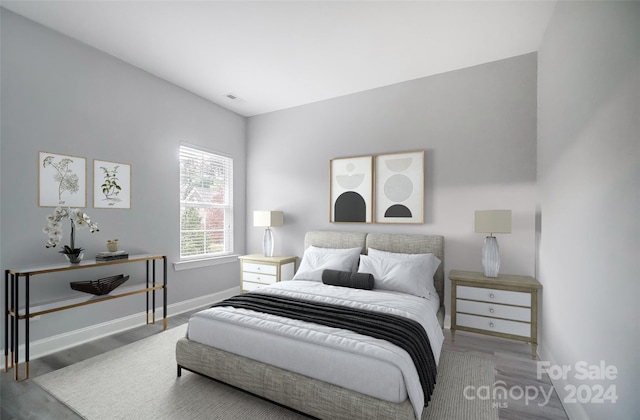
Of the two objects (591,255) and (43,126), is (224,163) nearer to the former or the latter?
(43,126)

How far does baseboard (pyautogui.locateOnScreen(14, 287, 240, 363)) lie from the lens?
2584 mm

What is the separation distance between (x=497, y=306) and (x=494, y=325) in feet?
0.60

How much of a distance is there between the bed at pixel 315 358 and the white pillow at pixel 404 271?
0.09 metres

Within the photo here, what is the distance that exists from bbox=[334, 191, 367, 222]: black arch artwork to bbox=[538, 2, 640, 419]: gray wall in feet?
6.42

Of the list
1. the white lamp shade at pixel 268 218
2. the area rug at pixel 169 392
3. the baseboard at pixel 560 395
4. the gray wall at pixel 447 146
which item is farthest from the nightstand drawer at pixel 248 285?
the baseboard at pixel 560 395

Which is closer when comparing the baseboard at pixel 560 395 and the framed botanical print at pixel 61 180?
the baseboard at pixel 560 395

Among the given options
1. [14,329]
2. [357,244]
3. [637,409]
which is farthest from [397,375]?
[14,329]

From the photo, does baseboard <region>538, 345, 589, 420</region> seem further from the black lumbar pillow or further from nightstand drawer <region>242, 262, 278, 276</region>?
nightstand drawer <region>242, 262, 278, 276</region>

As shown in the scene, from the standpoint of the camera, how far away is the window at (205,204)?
3.94 meters

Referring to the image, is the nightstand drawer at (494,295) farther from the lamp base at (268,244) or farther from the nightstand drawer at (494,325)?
the lamp base at (268,244)

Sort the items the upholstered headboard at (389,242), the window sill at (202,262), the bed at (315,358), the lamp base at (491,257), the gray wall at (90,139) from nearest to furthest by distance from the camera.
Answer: the bed at (315,358) → the gray wall at (90,139) → the lamp base at (491,257) → the upholstered headboard at (389,242) → the window sill at (202,262)

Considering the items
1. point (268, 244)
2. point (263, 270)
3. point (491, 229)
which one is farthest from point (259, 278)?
point (491, 229)

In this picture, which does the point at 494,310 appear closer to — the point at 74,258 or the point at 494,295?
the point at 494,295

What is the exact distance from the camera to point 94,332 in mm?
2953
